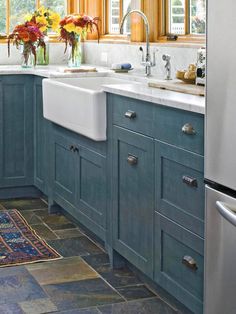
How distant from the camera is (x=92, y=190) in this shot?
13.4ft

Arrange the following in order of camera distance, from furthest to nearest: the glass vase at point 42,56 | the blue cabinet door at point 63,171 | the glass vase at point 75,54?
the glass vase at point 42,56 < the glass vase at point 75,54 < the blue cabinet door at point 63,171

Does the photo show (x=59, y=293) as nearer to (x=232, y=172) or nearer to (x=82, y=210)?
(x=82, y=210)

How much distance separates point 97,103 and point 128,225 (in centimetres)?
67

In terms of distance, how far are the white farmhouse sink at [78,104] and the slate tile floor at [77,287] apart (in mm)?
667

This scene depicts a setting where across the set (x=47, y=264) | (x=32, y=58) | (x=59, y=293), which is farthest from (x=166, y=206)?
(x=32, y=58)

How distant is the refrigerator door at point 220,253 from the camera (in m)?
2.35

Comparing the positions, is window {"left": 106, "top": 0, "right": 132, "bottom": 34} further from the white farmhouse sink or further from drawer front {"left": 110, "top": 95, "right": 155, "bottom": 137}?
drawer front {"left": 110, "top": 95, "right": 155, "bottom": 137}

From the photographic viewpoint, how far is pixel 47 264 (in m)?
3.88

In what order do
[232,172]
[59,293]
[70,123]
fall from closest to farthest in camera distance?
1. [232,172]
2. [59,293]
3. [70,123]

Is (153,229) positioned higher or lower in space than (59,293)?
higher

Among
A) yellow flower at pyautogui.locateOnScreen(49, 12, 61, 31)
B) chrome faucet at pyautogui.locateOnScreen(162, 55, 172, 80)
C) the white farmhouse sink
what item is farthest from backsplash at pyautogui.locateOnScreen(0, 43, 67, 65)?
chrome faucet at pyautogui.locateOnScreen(162, 55, 172, 80)

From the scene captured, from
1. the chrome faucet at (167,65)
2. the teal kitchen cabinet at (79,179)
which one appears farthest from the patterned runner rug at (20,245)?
the chrome faucet at (167,65)

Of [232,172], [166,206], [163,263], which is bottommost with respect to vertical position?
[163,263]

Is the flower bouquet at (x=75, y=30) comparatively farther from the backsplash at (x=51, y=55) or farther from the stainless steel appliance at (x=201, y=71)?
the stainless steel appliance at (x=201, y=71)
